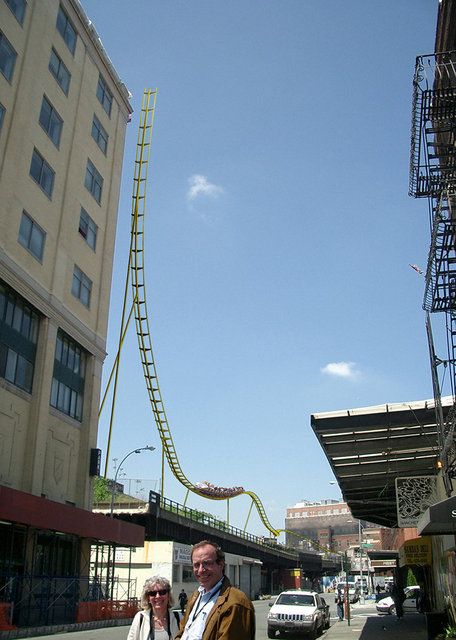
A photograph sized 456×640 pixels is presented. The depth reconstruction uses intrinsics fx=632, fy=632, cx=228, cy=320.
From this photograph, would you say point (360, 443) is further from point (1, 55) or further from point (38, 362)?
point (1, 55)

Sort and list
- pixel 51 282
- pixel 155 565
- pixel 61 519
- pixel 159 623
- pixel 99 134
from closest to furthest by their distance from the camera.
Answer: pixel 159 623 < pixel 61 519 < pixel 51 282 < pixel 99 134 < pixel 155 565

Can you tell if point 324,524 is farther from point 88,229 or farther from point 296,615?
point 296,615

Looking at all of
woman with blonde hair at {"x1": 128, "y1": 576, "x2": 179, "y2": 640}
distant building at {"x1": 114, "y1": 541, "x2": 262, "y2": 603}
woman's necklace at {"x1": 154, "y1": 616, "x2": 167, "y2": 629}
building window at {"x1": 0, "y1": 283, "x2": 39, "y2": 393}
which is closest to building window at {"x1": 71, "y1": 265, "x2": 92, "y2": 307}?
building window at {"x1": 0, "y1": 283, "x2": 39, "y2": 393}

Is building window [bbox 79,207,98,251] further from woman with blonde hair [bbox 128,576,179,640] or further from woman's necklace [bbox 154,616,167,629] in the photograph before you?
woman's necklace [bbox 154,616,167,629]

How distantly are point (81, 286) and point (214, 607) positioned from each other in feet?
111

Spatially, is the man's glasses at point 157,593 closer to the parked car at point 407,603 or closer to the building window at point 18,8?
the building window at point 18,8

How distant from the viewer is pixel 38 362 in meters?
31.1

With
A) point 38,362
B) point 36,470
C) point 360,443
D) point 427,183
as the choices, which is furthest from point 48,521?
point 427,183

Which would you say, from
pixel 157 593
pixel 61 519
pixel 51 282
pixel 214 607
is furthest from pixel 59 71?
pixel 214 607

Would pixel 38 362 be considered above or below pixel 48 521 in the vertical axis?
above

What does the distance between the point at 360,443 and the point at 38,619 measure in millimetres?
17113

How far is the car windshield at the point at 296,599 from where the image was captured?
83.0 feet

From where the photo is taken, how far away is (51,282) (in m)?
32.8

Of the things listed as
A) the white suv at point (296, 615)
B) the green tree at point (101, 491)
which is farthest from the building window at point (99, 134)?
the green tree at point (101, 491)
